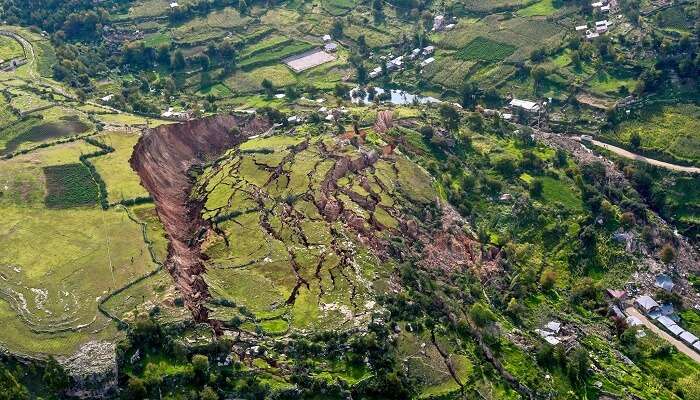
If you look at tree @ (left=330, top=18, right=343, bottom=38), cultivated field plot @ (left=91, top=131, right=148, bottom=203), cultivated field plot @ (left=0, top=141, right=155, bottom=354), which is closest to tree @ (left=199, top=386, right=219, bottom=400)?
cultivated field plot @ (left=0, top=141, right=155, bottom=354)

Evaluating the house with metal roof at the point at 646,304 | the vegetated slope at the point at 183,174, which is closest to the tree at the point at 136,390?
the vegetated slope at the point at 183,174

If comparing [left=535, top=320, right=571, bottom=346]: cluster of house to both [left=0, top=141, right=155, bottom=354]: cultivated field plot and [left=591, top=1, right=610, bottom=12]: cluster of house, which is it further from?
[left=591, top=1, right=610, bottom=12]: cluster of house

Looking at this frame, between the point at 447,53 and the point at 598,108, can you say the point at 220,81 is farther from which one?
the point at 598,108

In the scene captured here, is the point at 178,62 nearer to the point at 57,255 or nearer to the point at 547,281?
the point at 57,255

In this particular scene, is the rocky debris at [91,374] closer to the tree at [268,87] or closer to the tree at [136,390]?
the tree at [136,390]

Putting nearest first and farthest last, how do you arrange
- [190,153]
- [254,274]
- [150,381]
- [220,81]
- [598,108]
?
1. [150,381]
2. [254,274]
3. [190,153]
4. [598,108]
5. [220,81]

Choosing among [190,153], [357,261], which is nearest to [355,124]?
[190,153]
